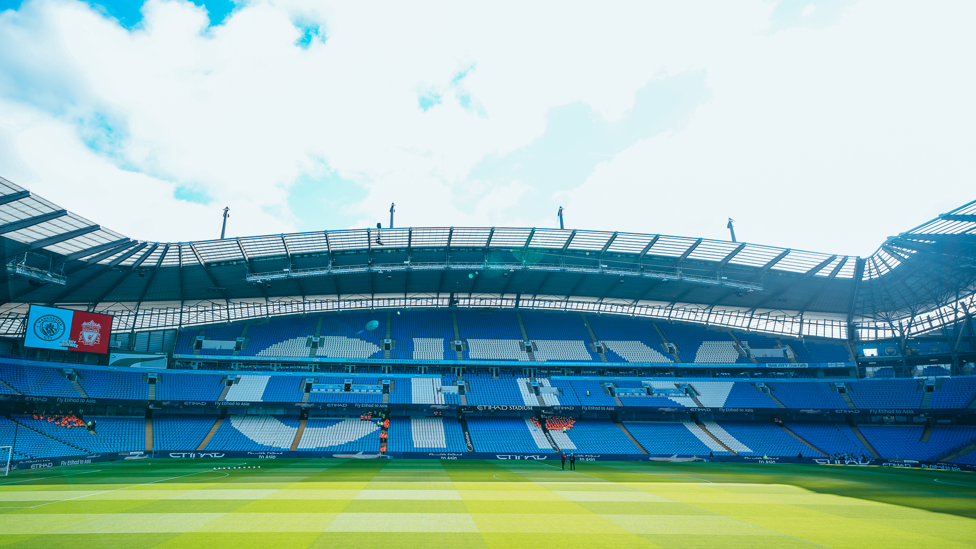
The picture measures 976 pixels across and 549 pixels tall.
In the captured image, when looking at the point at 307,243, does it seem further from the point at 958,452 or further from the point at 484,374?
the point at 958,452

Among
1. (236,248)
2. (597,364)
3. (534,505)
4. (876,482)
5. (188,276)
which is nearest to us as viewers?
(534,505)

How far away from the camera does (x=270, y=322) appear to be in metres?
56.1

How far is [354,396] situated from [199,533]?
1467 inches

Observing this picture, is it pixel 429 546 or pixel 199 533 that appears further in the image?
pixel 199 533

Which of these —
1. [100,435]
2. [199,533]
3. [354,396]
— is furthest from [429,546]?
[100,435]

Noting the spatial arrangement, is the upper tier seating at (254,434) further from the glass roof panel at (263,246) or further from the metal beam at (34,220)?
the metal beam at (34,220)

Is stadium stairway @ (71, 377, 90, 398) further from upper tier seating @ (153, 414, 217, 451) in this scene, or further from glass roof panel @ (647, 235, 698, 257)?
glass roof panel @ (647, 235, 698, 257)

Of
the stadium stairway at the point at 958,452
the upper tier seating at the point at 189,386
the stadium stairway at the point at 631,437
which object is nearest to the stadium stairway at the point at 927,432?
the stadium stairway at the point at 958,452

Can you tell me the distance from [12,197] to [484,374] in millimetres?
42681

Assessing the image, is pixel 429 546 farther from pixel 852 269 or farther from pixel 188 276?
pixel 852 269

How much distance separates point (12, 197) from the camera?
26031 mm

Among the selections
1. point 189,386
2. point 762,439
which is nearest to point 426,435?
point 189,386

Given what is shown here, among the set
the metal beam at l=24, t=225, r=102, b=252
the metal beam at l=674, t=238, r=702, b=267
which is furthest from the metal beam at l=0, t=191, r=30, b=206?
the metal beam at l=674, t=238, r=702, b=267

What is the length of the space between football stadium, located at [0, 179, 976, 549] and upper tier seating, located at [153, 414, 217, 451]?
0.26 meters
